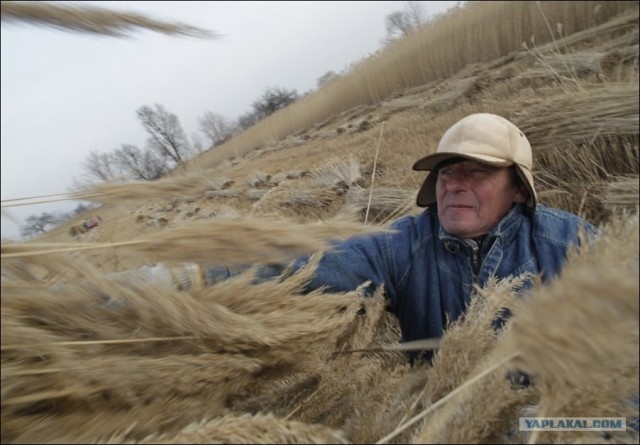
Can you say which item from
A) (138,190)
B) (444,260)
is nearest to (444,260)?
(444,260)

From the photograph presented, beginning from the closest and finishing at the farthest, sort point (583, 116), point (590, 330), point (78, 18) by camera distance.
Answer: point (590, 330), point (78, 18), point (583, 116)

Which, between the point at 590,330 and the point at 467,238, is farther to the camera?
the point at 467,238

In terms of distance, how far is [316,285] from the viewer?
1137mm

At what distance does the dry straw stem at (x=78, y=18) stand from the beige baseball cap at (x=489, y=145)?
42.6 inches

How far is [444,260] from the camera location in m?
1.50

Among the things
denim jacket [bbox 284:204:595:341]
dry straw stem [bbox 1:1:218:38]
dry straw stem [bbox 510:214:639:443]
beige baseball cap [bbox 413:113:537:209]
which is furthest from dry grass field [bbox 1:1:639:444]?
beige baseball cap [bbox 413:113:537:209]

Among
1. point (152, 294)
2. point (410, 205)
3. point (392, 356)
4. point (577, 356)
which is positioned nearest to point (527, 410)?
point (577, 356)

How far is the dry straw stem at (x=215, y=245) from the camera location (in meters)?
0.54

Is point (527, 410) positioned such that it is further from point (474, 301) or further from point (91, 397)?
point (91, 397)

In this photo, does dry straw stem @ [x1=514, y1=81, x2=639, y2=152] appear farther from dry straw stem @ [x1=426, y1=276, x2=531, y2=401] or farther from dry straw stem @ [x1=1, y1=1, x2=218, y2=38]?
dry straw stem @ [x1=1, y1=1, x2=218, y2=38]

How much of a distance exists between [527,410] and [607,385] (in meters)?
0.17

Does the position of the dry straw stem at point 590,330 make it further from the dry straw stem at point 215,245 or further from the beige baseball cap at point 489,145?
the beige baseball cap at point 489,145

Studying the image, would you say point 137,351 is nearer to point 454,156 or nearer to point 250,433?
point 250,433

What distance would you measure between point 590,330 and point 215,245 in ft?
1.32
